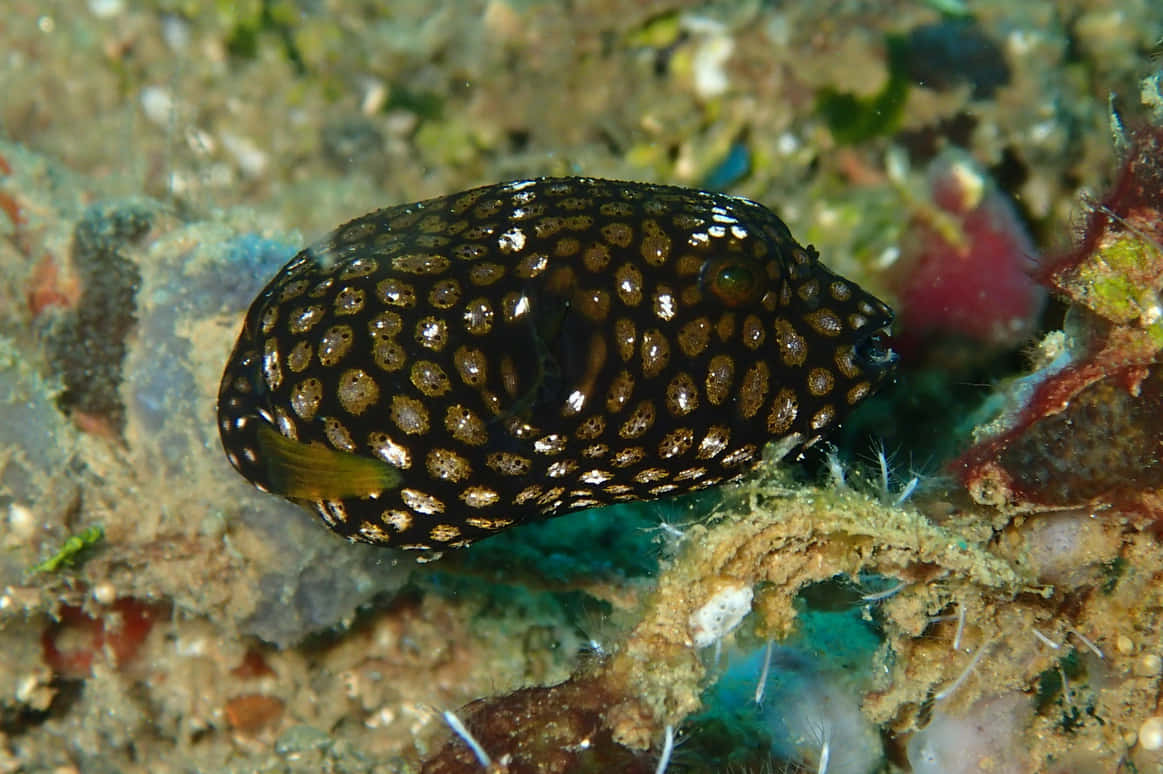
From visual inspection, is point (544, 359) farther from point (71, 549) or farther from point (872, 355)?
point (71, 549)

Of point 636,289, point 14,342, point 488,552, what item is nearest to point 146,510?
point 14,342

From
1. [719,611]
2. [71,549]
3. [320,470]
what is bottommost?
[719,611]

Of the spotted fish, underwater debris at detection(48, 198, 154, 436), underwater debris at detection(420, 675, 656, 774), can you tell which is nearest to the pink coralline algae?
the spotted fish

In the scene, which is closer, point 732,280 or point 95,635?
point 732,280

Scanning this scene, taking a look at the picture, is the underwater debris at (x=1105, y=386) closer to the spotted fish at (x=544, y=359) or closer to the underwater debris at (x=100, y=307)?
the spotted fish at (x=544, y=359)

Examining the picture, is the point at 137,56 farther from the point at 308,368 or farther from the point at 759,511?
the point at 759,511

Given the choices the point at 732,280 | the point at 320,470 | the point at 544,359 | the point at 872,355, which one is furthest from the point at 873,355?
the point at 320,470
